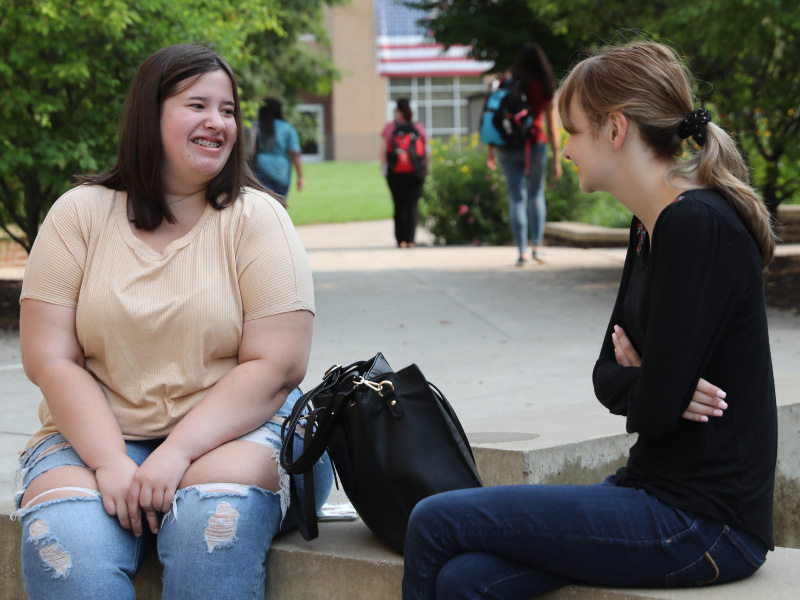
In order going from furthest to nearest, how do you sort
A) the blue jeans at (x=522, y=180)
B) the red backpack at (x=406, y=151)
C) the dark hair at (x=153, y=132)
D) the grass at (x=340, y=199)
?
the grass at (x=340, y=199), the red backpack at (x=406, y=151), the blue jeans at (x=522, y=180), the dark hair at (x=153, y=132)

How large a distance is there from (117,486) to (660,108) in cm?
153

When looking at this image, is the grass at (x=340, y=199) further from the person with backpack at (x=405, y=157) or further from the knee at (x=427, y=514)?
the knee at (x=427, y=514)

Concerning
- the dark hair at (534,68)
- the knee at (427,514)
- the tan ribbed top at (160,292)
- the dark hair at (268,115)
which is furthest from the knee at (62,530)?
the dark hair at (268,115)

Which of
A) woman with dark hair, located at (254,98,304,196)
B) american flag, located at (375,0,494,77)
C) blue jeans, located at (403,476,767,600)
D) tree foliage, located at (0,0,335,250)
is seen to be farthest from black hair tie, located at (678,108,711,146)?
american flag, located at (375,0,494,77)

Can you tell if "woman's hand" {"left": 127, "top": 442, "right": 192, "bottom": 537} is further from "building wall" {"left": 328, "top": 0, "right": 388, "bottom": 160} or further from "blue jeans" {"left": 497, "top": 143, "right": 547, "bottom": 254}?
"building wall" {"left": 328, "top": 0, "right": 388, "bottom": 160}

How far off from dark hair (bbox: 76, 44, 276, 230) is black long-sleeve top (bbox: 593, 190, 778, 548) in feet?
4.31

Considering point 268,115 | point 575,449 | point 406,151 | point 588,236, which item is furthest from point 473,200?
point 575,449

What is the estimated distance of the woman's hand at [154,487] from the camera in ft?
8.23

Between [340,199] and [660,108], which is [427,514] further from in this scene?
[340,199]

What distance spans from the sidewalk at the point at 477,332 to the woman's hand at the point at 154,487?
142 cm

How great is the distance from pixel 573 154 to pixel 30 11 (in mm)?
5245

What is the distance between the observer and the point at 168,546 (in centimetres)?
248

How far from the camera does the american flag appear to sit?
53.8 m

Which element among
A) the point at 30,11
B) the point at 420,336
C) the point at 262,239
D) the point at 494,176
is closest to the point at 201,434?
the point at 262,239
